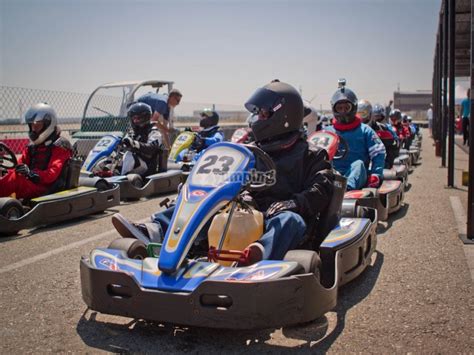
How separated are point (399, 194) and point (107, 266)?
14.8 feet

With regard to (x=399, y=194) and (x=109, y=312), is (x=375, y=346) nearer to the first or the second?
(x=109, y=312)

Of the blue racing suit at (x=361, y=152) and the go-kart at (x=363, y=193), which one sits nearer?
the go-kart at (x=363, y=193)

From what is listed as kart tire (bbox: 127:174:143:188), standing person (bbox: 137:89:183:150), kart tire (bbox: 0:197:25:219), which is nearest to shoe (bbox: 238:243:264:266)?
kart tire (bbox: 0:197:25:219)

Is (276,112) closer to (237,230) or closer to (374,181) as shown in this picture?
(237,230)

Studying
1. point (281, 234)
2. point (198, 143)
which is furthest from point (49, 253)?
point (198, 143)

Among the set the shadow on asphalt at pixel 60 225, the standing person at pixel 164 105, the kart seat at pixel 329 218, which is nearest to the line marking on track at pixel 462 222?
the kart seat at pixel 329 218

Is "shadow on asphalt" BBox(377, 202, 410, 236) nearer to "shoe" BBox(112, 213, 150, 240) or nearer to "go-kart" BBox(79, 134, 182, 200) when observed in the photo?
"shoe" BBox(112, 213, 150, 240)

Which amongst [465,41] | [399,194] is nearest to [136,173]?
[399,194]

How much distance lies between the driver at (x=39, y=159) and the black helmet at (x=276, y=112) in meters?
3.21

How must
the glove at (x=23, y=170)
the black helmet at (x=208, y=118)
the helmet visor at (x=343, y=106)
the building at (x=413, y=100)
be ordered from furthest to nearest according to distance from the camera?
the building at (x=413, y=100)
the black helmet at (x=208, y=118)
the helmet visor at (x=343, y=106)
the glove at (x=23, y=170)

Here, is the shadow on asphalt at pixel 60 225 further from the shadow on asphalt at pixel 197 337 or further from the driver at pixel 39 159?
the shadow on asphalt at pixel 197 337

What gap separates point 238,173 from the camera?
3109mm

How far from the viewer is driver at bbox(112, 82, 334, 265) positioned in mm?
3543

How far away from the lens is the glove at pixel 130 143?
8.05 metres
